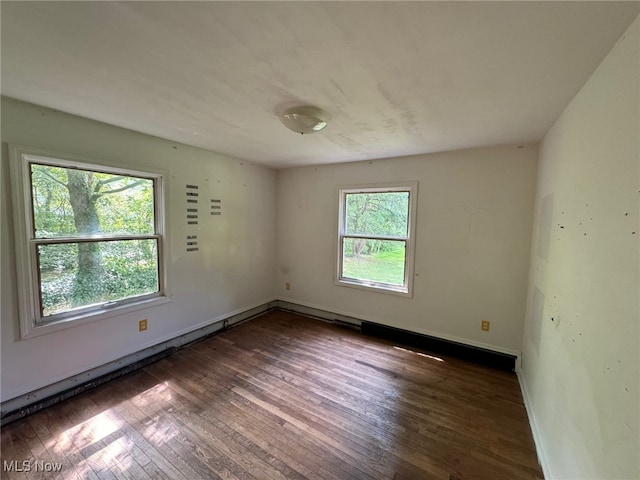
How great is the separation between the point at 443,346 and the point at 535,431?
1192mm

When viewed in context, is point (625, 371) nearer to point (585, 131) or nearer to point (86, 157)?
point (585, 131)

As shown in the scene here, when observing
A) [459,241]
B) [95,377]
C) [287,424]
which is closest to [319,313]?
[287,424]

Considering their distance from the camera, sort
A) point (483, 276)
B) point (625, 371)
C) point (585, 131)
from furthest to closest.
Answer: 1. point (483, 276)
2. point (585, 131)
3. point (625, 371)

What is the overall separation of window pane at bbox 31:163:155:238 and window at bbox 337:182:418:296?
7.80 feet

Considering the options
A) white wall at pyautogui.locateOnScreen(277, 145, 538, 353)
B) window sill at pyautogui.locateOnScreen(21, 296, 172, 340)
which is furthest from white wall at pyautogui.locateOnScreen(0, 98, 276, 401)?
white wall at pyautogui.locateOnScreen(277, 145, 538, 353)

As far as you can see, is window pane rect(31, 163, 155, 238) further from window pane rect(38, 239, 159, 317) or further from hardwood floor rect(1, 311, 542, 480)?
hardwood floor rect(1, 311, 542, 480)

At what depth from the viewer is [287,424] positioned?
1895 millimetres

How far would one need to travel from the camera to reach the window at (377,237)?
323 centimetres

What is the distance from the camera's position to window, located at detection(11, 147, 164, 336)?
1.91m

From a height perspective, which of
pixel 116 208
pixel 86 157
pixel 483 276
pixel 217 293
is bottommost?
pixel 217 293

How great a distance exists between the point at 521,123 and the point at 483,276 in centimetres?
152

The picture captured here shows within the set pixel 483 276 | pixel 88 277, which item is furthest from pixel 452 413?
pixel 88 277

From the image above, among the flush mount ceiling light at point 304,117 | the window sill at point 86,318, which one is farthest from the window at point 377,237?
the window sill at point 86,318

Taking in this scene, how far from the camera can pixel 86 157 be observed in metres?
2.14
